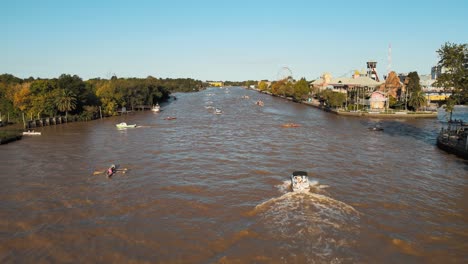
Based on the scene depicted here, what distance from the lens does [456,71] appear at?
124 ft

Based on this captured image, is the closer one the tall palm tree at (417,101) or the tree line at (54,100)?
the tree line at (54,100)

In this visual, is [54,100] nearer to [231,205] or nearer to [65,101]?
[65,101]

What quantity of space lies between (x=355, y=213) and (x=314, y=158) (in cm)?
1613

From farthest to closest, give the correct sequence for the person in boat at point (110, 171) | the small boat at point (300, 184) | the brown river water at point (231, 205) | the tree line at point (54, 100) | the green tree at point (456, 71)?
the tree line at point (54, 100) < the green tree at point (456, 71) < the person in boat at point (110, 171) < the small boat at point (300, 184) < the brown river water at point (231, 205)

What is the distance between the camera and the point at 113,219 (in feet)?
71.5

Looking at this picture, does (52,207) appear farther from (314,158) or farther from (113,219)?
(314,158)

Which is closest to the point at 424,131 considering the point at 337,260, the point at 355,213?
the point at 355,213

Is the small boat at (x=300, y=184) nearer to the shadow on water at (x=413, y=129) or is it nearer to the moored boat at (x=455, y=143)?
the moored boat at (x=455, y=143)

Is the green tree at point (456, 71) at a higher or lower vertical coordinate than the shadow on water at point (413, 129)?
higher

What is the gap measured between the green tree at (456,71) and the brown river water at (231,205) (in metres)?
7.18

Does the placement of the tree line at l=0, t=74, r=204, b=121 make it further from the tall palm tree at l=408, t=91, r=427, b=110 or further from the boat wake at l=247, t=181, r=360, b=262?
the tall palm tree at l=408, t=91, r=427, b=110

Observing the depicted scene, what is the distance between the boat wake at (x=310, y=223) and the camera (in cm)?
1797

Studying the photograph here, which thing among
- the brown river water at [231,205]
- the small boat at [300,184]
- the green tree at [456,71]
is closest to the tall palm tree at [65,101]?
the brown river water at [231,205]

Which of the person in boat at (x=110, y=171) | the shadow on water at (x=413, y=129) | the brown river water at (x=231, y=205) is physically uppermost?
the shadow on water at (x=413, y=129)
